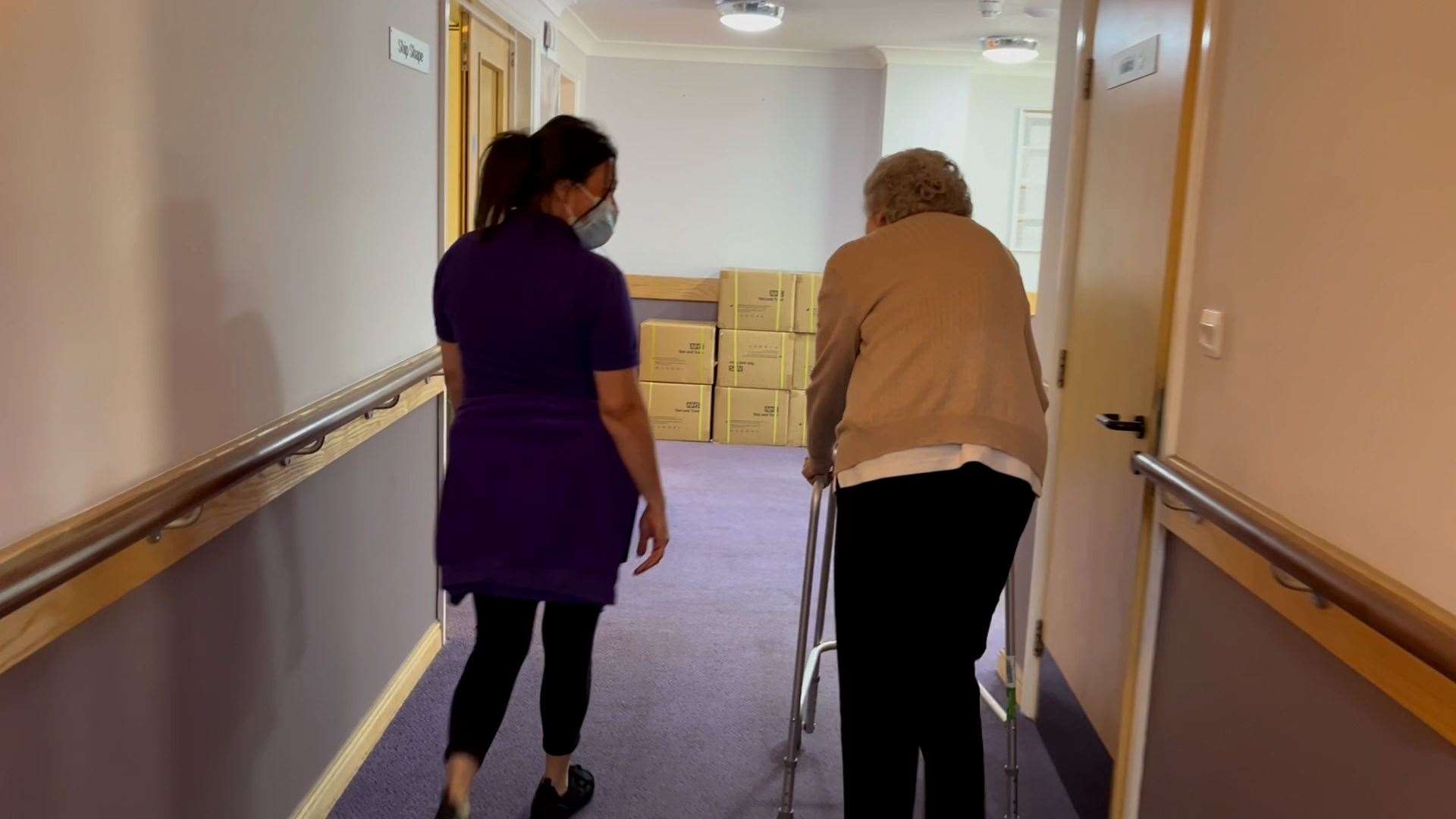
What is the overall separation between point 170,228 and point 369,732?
1.49 m

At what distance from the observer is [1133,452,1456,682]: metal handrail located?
1.11m

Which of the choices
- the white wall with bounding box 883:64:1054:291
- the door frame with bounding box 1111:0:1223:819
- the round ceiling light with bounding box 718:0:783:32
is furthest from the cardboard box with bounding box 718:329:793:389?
the door frame with bounding box 1111:0:1223:819

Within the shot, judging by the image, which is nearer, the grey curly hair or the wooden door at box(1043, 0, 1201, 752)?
the grey curly hair

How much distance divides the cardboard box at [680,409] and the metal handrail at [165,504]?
436 centimetres

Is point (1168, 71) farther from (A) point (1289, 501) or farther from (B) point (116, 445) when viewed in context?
(B) point (116, 445)

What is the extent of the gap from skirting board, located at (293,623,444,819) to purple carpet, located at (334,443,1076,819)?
0.03m

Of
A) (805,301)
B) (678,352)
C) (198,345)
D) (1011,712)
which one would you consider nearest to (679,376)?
(678,352)

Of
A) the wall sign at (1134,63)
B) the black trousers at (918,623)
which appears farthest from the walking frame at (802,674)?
the wall sign at (1134,63)

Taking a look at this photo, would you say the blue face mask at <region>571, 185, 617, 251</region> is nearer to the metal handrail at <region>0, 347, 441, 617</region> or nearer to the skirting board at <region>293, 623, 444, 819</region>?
the metal handrail at <region>0, 347, 441, 617</region>

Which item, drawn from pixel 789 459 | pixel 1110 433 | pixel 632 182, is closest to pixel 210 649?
pixel 1110 433

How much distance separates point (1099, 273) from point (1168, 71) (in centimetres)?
57

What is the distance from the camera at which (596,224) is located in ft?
6.49

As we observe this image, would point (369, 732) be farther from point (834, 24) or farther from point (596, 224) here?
point (834, 24)

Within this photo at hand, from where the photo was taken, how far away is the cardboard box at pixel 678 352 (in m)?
6.71
